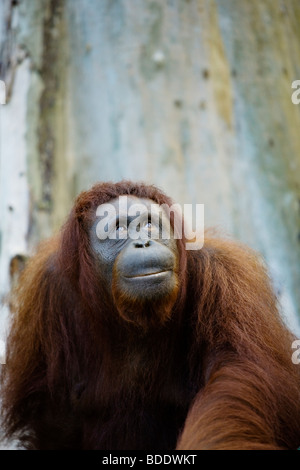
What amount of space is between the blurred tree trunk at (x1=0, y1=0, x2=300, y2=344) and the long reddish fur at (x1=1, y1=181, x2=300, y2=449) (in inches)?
71.5

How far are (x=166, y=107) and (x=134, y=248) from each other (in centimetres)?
287

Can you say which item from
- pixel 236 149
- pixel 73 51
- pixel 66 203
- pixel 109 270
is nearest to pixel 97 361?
pixel 109 270

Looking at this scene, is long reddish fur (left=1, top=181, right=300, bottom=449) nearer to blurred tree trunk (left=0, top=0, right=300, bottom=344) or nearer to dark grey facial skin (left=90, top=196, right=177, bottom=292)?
dark grey facial skin (left=90, top=196, right=177, bottom=292)

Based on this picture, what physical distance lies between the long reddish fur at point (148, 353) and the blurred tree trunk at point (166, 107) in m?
1.82

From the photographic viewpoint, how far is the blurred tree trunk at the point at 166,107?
607 centimetres

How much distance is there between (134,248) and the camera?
3570 millimetres

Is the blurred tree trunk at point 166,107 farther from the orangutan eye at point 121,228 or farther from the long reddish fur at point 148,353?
the orangutan eye at point 121,228

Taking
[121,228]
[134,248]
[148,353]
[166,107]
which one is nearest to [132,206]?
[121,228]

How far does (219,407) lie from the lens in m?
3.14

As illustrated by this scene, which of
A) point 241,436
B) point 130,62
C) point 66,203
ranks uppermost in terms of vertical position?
Answer: point 130,62

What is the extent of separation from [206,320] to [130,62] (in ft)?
11.0

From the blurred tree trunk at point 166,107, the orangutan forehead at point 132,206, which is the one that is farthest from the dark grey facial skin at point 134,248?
the blurred tree trunk at point 166,107

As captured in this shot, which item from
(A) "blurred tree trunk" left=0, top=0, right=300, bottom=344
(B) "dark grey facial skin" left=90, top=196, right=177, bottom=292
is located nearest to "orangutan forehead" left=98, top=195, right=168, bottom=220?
(B) "dark grey facial skin" left=90, top=196, right=177, bottom=292

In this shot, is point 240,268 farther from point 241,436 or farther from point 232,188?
point 232,188
